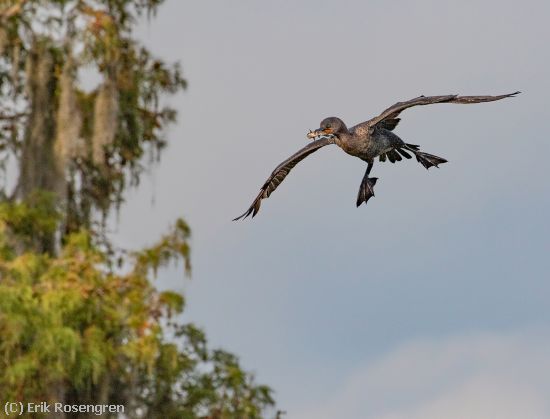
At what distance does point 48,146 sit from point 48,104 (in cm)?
53

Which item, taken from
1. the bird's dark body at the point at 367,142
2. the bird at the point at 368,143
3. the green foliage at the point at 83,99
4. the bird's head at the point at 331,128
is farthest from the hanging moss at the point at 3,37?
the bird's head at the point at 331,128

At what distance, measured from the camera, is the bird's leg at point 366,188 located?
243 inches

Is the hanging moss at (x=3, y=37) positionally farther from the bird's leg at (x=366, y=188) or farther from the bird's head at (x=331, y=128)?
the bird's head at (x=331, y=128)

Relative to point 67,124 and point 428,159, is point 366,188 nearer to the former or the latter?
point 428,159

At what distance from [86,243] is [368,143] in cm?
825

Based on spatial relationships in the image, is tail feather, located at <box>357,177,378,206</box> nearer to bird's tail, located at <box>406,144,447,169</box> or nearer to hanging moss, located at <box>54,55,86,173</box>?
bird's tail, located at <box>406,144,447,169</box>

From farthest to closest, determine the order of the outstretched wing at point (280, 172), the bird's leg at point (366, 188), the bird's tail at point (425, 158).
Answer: the bird's tail at point (425, 158)
the bird's leg at point (366, 188)
the outstretched wing at point (280, 172)

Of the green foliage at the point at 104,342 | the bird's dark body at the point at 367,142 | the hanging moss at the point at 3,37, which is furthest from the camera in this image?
the hanging moss at the point at 3,37

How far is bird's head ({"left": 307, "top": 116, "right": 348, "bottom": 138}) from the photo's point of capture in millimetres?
5539

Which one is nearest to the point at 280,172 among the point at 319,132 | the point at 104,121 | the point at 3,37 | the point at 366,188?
the point at 366,188

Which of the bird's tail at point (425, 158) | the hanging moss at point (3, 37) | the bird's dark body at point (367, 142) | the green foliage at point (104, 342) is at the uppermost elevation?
the hanging moss at point (3, 37)

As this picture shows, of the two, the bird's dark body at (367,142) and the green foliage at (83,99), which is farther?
the green foliage at (83,99)

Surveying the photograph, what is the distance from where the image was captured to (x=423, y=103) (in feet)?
18.5

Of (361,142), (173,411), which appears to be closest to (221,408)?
(173,411)
